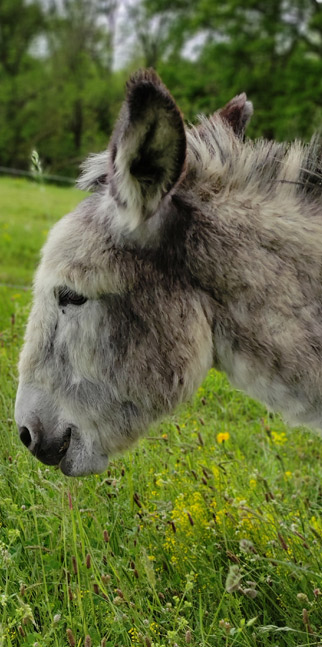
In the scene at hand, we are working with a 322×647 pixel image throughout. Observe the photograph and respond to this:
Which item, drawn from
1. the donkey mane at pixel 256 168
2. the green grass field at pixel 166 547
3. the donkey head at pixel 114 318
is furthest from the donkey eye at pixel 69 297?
the green grass field at pixel 166 547

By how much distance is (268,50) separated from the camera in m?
30.2

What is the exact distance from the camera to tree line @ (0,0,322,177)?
100ft

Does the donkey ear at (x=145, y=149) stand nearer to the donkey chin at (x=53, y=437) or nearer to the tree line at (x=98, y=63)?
the donkey chin at (x=53, y=437)

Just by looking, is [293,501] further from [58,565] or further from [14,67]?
[14,67]

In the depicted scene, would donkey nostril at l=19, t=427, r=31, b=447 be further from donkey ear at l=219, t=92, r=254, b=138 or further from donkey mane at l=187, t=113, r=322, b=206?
donkey ear at l=219, t=92, r=254, b=138

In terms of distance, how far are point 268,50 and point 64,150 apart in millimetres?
15148

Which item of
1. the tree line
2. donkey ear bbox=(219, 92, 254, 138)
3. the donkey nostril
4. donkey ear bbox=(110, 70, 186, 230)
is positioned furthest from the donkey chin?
the tree line

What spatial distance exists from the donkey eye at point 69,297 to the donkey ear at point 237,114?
38.5 inches

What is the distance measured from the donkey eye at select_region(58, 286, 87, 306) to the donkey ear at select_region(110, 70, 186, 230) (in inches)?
12.4

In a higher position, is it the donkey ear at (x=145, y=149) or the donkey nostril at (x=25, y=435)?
the donkey ear at (x=145, y=149)

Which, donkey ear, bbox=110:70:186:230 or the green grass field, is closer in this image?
donkey ear, bbox=110:70:186:230

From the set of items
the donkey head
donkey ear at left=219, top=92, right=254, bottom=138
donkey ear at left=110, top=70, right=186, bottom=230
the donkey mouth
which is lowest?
the donkey mouth

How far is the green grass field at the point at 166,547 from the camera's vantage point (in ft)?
7.39

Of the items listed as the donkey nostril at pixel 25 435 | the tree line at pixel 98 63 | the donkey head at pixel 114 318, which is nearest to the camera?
the donkey head at pixel 114 318
